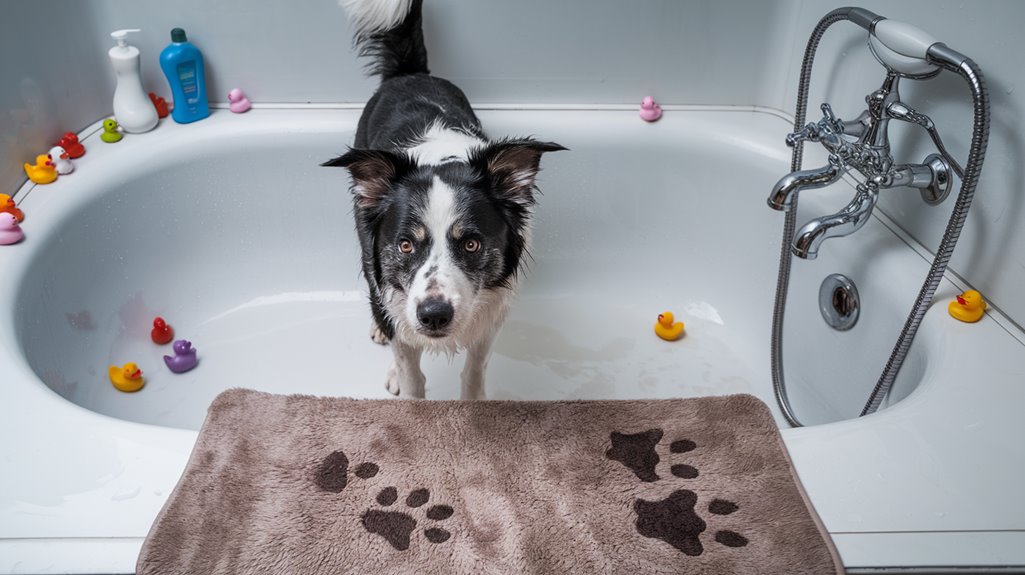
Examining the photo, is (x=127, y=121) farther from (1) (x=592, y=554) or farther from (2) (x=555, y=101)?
(1) (x=592, y=554)

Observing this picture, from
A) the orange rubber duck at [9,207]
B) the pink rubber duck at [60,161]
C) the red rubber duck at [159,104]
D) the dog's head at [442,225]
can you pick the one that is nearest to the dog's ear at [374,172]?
the dog's head at [442,225]

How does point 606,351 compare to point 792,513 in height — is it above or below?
below

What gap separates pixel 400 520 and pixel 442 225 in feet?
1.98

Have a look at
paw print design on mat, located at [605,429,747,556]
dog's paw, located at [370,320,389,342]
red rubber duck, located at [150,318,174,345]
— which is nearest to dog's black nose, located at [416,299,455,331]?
paw print design on mat, located at [605,429,747,556]

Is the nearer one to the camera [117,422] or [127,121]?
[117,422]

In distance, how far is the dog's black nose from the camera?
1.38m

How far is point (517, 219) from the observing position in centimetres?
168

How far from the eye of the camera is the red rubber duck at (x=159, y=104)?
2.28 meters

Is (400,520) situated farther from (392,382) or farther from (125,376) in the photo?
(125,376)

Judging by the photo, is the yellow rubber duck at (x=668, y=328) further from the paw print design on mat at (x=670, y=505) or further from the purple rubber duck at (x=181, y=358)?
the purple rubber duck at (x=181, y=358)

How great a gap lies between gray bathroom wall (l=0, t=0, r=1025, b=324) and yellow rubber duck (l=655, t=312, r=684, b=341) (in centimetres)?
51

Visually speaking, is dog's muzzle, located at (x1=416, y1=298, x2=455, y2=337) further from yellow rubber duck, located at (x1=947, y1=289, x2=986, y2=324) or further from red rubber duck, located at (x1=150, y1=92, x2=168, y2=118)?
red rubber duck, located at (x1=150, y1=92, x2=168, y2=118)

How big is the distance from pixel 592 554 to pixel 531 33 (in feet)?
5.50

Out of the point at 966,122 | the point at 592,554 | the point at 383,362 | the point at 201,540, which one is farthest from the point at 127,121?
the point at 966,122
